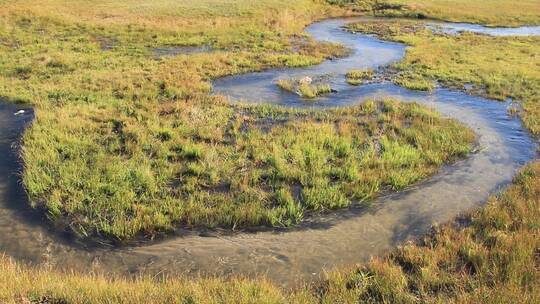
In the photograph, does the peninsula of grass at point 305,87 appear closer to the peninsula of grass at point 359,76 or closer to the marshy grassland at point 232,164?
the peninsula of grass at point 359,76

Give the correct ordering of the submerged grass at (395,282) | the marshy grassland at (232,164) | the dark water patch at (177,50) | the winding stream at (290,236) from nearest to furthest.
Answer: the submerged grass at (395,282)
the marshy grassland at (232,164)
the winding stream at (290,236)
the dark water patch at (177,50)

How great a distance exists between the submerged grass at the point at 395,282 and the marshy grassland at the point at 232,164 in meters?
0.03

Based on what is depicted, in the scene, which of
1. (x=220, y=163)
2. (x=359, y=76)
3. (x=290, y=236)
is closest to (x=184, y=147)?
(x=220, y=163)

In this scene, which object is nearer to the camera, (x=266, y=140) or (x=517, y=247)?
(x=517, y=247)

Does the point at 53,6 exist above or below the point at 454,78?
above

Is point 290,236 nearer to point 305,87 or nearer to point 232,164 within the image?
point 232,164

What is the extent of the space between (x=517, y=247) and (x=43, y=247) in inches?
384

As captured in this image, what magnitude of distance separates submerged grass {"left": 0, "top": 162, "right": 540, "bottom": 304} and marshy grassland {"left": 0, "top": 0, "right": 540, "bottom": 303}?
0.03m

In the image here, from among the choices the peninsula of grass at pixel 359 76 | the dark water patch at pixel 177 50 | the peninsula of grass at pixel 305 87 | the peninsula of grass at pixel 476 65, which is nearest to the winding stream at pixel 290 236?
the peninsula of grass at pixel 476 65

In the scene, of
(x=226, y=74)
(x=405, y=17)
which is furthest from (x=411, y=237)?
(x=405, y=17)

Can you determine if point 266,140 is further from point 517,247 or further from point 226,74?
point 226,74

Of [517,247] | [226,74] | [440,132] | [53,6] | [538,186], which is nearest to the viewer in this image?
[517,247]

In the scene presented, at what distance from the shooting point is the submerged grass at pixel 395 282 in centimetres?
716

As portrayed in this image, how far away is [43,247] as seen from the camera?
33.3 ft
